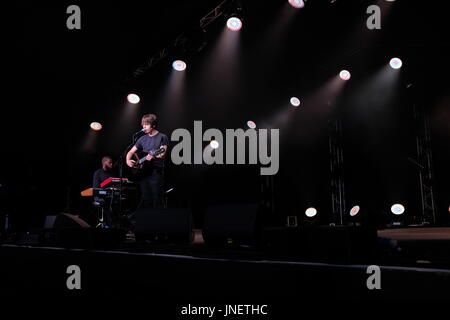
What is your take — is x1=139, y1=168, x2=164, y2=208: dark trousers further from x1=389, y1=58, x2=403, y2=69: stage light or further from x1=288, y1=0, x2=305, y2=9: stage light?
x1=389, y1=58, x2=403, y2=69: stage light

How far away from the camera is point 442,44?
22.0ft

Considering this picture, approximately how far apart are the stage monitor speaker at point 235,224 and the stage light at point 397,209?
255 inches

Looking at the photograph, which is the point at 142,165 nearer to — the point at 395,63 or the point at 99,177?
the point at 99,177

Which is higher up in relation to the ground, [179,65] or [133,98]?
[179,65]

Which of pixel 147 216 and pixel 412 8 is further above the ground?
pixel 412 8

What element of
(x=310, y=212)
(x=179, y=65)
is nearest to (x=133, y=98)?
(x=179, y=65)

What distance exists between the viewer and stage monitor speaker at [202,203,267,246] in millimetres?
2453

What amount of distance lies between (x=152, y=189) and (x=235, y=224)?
173 centimetres

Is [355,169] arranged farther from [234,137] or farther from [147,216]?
[147,216]

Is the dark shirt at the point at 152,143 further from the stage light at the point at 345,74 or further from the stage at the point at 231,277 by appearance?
the stage light at the point at 345,74

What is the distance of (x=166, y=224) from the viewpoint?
306 centimetres
